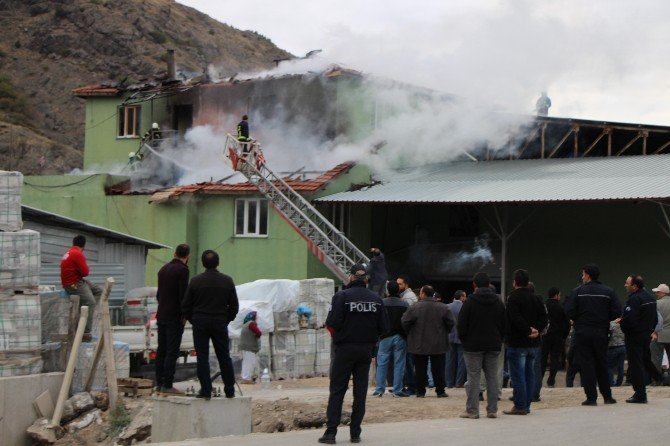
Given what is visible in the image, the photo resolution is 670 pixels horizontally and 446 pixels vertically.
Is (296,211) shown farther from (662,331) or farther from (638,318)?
(638,318)

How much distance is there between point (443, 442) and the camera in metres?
11.0

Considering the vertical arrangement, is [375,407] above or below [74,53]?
below

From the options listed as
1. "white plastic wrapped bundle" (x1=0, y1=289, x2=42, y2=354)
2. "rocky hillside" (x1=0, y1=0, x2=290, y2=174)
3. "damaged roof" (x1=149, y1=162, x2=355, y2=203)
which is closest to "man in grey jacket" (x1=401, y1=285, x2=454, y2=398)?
"white plastic wrapped bundle" (x1=0, y1=289, x2=42, y2=354)

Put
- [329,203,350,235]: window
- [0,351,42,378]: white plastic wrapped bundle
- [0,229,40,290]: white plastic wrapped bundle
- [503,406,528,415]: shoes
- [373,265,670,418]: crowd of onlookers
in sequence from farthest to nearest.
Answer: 1. [329,203,350,235]: window
2. [0,229,40,290]: white plastic wrapped bundle
3. [0,351,42,378]: white plastic wrapped bundle
4. [503,406,528,415]: shoes
5. [373,265,670,418]: crowd of onlookers

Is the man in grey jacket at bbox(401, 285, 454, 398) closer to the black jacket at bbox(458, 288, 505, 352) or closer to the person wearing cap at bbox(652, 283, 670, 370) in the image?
the black jacket at bbox(458, 288, 505, 352)

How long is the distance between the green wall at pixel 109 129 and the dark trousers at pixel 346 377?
A: 2926 centimetres

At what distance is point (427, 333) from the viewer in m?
15.1

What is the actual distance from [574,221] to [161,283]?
20.0 m

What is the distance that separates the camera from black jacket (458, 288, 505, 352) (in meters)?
12.5

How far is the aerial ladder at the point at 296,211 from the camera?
29.3 meters

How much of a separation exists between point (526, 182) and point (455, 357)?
12808mm

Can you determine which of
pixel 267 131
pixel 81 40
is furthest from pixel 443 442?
pixel 81 40

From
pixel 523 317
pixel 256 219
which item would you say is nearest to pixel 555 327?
pixel 523 317

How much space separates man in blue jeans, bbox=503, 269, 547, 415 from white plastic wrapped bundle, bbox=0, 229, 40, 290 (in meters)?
6.37
